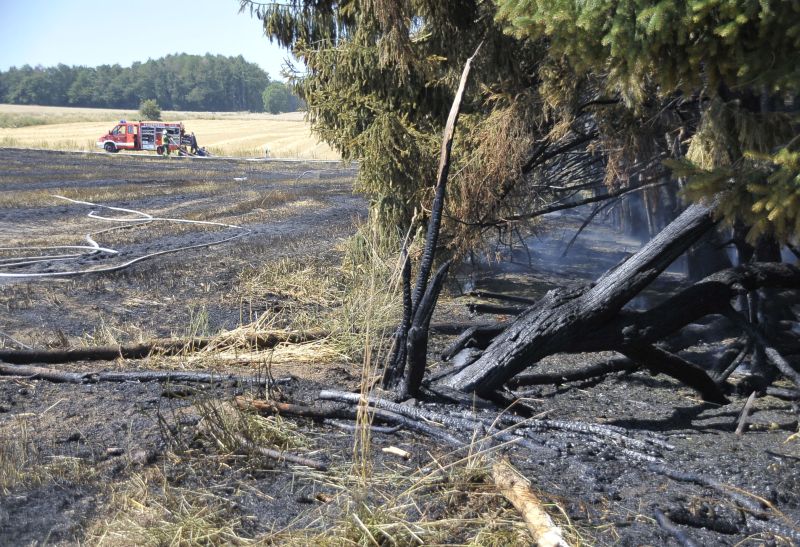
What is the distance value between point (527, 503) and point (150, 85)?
129 metres

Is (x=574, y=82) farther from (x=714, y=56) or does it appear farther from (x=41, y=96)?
(x=41, y=96)

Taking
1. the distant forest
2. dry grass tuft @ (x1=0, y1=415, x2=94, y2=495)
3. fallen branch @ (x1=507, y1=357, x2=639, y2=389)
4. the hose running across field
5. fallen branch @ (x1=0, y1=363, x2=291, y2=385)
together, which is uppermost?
the distant forest

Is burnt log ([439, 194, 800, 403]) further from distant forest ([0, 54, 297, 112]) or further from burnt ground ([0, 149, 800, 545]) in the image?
distant forest ([0, 54, 297, 112])

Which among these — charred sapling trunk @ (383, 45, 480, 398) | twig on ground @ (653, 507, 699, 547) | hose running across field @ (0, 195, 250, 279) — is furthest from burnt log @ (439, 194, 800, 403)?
hose running across field @ (0, 195, 250, 279)

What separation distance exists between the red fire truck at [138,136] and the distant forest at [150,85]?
64062 mm

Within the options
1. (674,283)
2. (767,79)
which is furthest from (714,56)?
(674,283)

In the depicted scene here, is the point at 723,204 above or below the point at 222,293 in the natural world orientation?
above

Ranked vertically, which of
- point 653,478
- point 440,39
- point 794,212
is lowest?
point 653,478

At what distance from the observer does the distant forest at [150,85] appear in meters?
116

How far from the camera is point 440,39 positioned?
30.7 ft

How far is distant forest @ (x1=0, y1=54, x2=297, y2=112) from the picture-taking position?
4555 inches

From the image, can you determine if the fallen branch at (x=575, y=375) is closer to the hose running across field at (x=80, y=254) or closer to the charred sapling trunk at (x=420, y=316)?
the charred sapling trunk at (x=420, y=316)

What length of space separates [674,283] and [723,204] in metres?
10.6

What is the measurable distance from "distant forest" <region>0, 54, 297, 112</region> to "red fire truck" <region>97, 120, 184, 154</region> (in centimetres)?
6406
